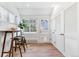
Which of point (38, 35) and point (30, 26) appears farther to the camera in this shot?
point (30, 26)

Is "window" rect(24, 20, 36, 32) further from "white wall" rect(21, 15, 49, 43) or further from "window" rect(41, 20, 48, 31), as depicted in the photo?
"window" rect(41, 20, 48, 31)

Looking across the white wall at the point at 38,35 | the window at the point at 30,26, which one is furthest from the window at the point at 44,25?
the window at the point at 30,26

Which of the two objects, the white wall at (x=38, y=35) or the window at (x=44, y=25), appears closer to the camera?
the white wall at (x=38, y=35)

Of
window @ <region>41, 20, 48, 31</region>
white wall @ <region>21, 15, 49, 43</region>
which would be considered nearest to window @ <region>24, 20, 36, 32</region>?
white wall @ <region>21, 15, 49, 43</region>

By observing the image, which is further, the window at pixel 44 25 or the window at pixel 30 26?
the window at pixel 44 25

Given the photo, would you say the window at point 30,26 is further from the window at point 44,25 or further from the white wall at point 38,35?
the window at point 44,25

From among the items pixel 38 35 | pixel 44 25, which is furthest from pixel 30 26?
pixel 44 25

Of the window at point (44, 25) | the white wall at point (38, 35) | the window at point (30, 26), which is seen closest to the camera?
the white wall at point (38, 35)

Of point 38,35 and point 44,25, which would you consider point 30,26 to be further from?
point 44,25

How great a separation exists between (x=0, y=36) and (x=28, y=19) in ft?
15.2

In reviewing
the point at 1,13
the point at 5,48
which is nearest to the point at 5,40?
the point at 5,48

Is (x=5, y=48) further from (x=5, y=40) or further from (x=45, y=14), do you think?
(x=45, y=14)

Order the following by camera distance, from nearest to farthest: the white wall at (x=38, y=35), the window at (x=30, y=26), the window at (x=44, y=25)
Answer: the white wall at (x=38, y=35), the window at (x=30, y=26), the window at (x=44, y=25)

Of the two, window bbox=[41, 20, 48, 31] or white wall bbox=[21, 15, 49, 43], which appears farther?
window bbox=[41, 20, 48, 31]
